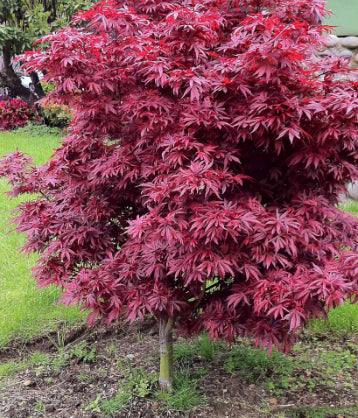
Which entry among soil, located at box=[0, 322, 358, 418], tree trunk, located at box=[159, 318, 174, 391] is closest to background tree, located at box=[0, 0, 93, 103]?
soil, located at box=[0, 322, 358, 418]

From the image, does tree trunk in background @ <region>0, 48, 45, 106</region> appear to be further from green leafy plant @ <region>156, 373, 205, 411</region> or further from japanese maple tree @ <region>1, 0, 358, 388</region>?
green leafy plant @ <region>156, 373, 205, 411</region>

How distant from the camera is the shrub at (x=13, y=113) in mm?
11148

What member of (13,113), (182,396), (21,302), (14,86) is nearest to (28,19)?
(14,86)

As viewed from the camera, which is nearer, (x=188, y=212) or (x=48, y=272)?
(x=188, y=212)

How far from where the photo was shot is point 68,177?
2.54 m

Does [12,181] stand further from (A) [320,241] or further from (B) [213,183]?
(A) [320,241]

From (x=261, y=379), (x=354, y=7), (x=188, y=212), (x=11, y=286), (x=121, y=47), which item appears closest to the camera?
(x=188, y=212)

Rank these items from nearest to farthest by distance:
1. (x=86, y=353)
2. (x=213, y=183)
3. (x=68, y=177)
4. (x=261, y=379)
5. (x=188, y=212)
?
(x=213, y=183), (x=188, y=212), (x=68, y=177), (x=261, y=379), (x=86, y=353)

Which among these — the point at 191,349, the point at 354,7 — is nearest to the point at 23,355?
the point at 191,349

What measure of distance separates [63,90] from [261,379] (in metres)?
2.10

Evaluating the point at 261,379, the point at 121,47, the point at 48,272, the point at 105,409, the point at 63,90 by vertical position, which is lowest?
the point at 261,379

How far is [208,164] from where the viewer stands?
1.90 meters

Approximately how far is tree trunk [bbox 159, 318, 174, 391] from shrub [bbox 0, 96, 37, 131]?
9.78 m

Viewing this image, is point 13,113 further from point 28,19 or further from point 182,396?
point 182,396
